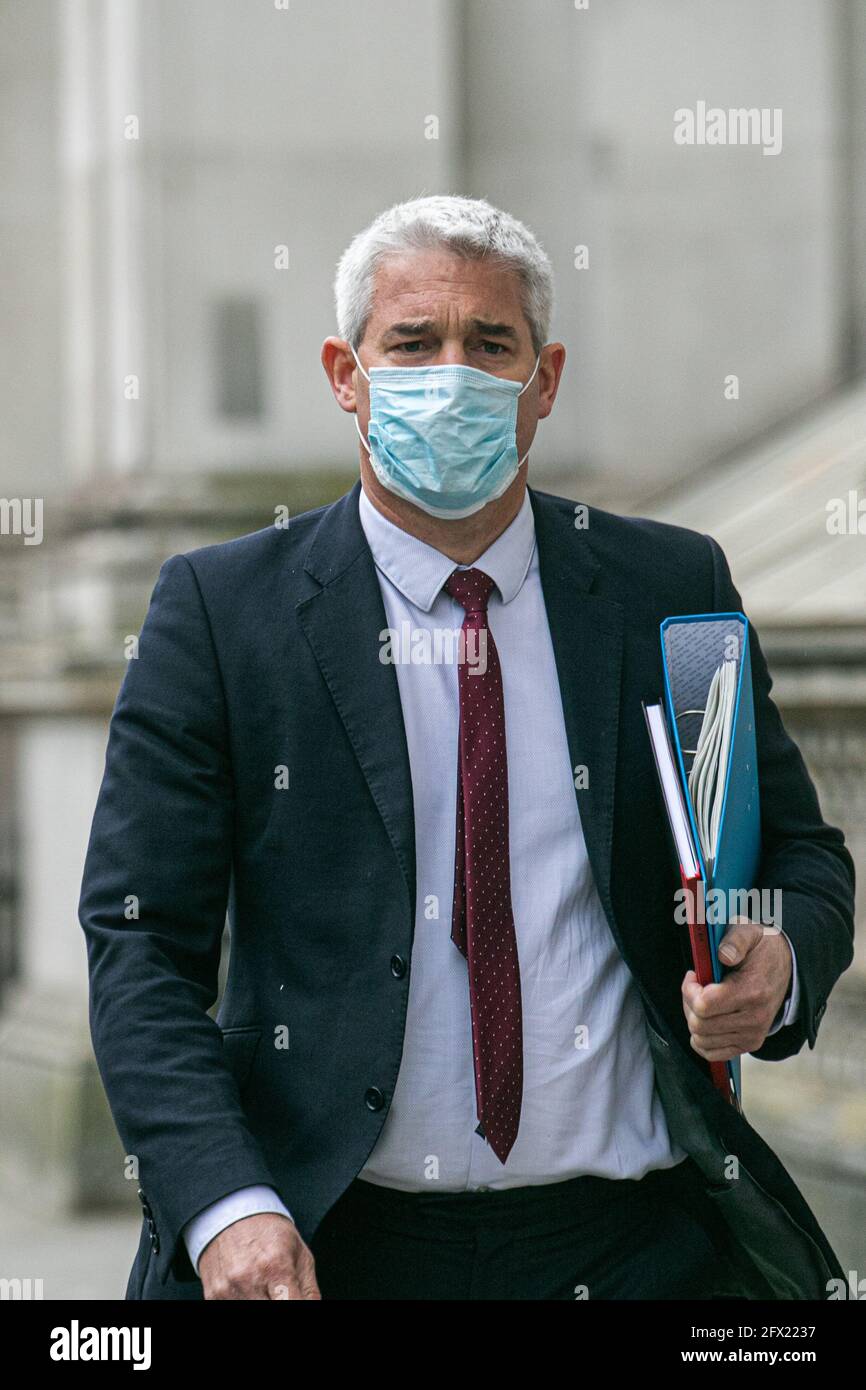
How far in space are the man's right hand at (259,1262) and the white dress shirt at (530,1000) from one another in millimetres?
245

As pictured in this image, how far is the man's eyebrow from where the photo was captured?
108 inches

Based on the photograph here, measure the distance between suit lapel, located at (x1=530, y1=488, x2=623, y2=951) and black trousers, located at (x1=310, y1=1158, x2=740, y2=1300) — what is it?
35 centimetres

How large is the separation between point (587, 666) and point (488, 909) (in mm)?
373

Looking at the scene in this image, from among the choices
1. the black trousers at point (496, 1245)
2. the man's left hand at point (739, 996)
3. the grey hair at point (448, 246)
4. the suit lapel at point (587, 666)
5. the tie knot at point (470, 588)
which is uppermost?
the grey hair at point (448, 246)

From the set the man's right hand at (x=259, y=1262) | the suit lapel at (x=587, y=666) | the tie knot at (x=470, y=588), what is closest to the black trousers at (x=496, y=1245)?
the man's right hand at (x=259, y=1262)

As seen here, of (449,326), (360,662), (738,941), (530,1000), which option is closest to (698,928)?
(738,941)

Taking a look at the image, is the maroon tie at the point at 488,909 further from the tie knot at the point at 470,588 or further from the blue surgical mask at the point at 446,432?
the blue surgical mask at the point at 446,432

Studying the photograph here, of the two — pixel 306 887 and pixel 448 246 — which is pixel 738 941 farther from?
pixel 448 246

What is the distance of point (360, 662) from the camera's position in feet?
8.96

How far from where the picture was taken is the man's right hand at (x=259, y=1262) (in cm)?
237

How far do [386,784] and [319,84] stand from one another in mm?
5870

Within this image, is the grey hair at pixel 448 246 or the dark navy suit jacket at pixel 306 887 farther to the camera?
the grey hair at pixel 448 246
